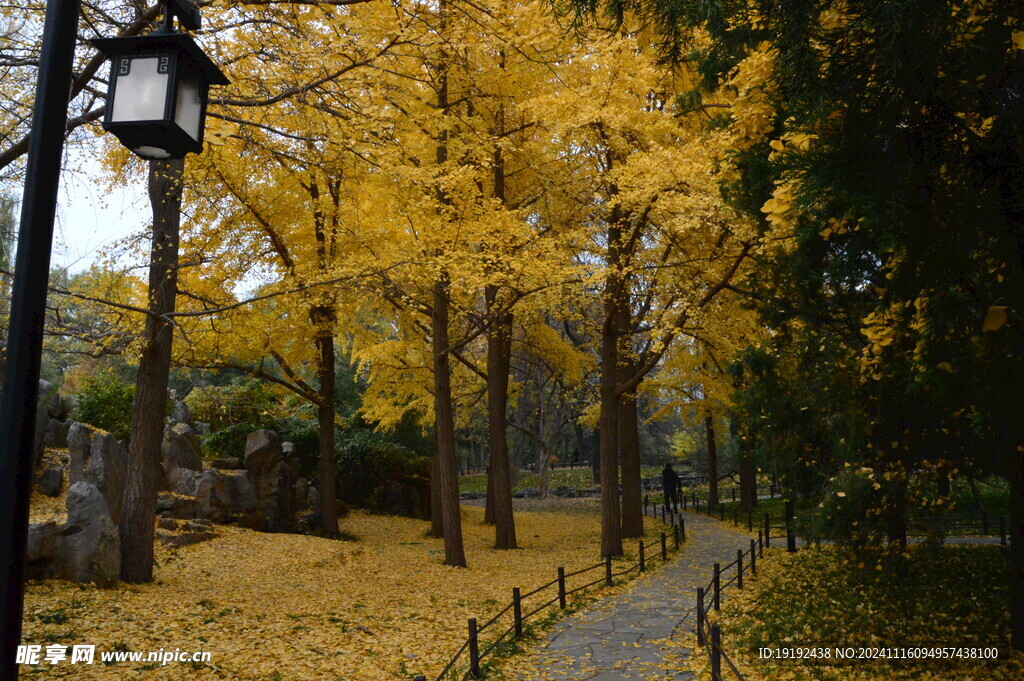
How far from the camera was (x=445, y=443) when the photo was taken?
13.6 metres

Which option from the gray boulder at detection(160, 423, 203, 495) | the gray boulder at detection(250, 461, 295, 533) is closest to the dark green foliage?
the gray boulder at detection(250, 461, 295, 533)

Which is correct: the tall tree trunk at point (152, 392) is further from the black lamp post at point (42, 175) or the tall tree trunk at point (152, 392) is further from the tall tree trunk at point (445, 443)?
the black lamp post at point (42, 175)

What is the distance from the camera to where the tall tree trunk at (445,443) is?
43.8ft

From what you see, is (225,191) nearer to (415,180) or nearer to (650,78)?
(415,180)

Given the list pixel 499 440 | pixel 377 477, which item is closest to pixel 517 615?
pixel 499 440

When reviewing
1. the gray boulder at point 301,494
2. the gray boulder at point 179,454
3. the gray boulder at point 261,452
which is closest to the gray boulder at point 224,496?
the gray boulder at point 179,454

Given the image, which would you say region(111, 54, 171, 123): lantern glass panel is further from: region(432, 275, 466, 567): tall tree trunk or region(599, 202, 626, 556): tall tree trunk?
region(599, 202, 626, 556): tall tree trunk

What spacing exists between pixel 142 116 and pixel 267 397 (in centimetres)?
1485

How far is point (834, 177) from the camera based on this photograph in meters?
4.96

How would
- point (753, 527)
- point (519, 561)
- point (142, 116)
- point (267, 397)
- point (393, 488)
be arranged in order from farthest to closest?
point (393, 488), point (753, 527), point (267, 397), point (519, 561), point (142, 116)

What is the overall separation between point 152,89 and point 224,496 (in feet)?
41.0

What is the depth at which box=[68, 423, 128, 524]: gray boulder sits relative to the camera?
9.95 meters

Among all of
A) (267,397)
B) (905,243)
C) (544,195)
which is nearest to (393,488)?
(267,397)

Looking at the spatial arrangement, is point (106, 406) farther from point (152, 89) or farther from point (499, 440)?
point (152, 89)
